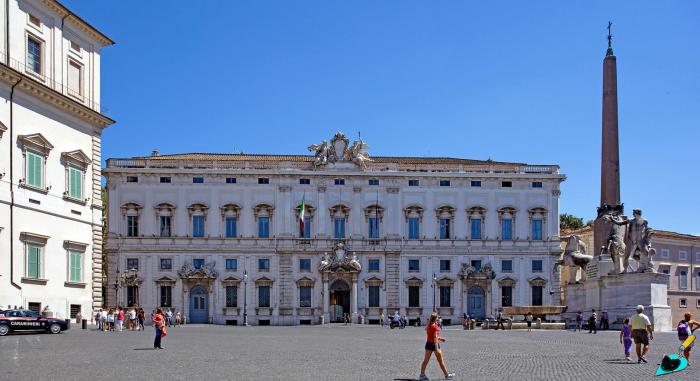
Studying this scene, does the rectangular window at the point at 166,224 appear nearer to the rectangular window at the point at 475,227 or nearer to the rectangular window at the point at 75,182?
the rectangular window at the point at 475,227

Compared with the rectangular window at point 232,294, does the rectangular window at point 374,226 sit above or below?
above

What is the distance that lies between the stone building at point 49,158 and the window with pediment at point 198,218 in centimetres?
3006

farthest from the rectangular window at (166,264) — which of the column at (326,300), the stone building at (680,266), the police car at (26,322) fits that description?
the police car at (26,322)

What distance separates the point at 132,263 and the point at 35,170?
114 ft

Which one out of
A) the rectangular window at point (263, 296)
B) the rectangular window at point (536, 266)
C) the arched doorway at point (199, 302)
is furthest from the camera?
the rectangular window at point (536, 266)

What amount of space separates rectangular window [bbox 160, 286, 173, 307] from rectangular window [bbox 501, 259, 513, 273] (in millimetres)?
23478

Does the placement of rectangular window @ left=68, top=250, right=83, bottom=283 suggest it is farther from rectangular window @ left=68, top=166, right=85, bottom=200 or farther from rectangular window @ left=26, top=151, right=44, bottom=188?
rectangular window @ left=26, top=151, right=44, bottom=188

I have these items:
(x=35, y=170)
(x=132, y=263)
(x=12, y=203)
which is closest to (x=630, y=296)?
(x=35, y=170)

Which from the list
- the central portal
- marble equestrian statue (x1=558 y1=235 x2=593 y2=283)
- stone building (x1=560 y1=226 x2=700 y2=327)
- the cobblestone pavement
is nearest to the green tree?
stone building (x1=560 y1=226 x2=700 y2=327)

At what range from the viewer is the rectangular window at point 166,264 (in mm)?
66375

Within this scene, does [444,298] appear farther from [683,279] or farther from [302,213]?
[683,279]

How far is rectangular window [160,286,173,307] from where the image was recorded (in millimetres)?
65875

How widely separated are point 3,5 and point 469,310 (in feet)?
146

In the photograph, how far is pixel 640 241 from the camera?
35750 mm
